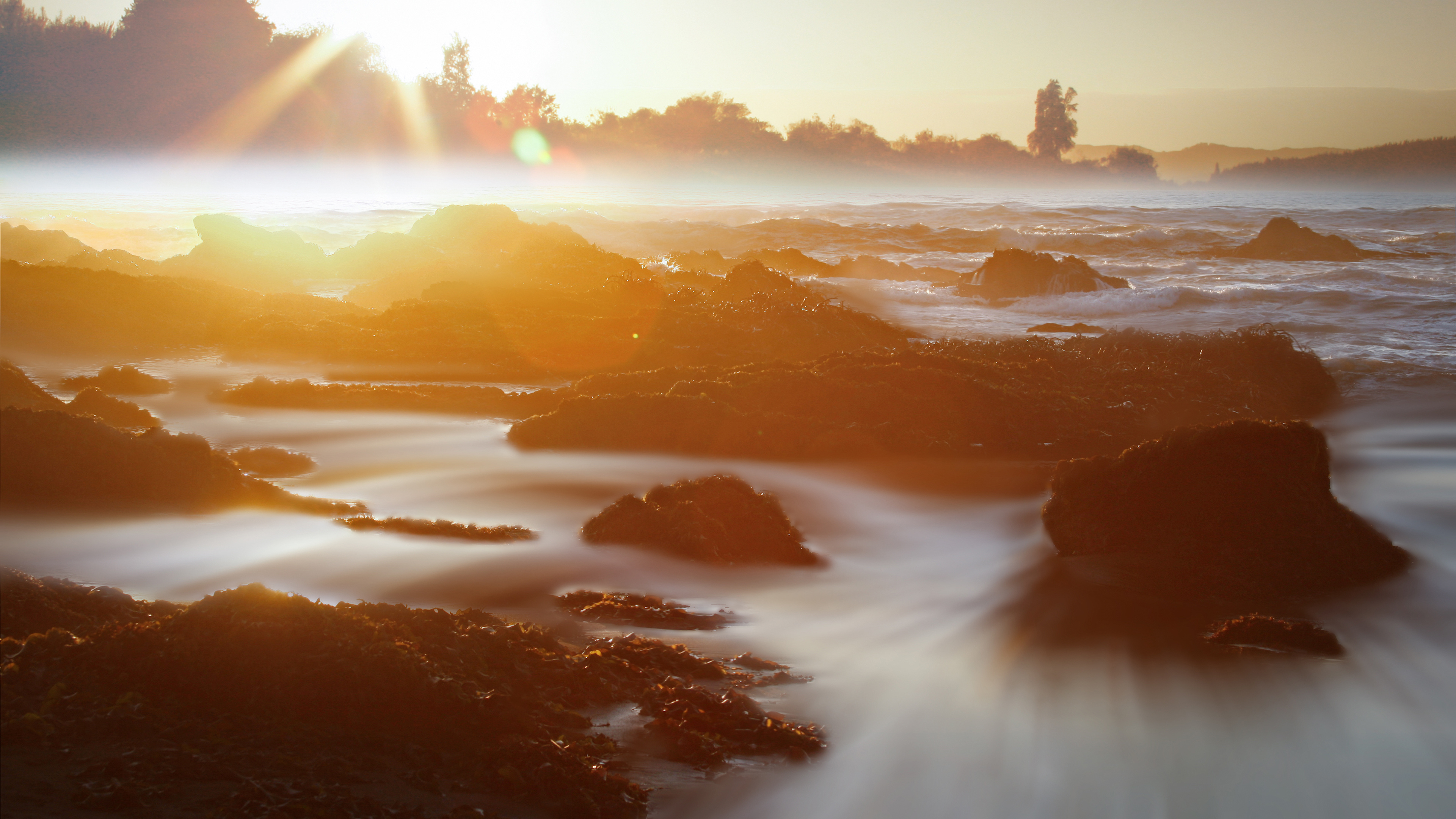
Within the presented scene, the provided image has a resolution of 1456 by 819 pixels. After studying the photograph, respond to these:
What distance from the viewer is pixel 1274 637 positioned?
4.47 metres

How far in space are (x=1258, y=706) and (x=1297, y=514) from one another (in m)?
1.64

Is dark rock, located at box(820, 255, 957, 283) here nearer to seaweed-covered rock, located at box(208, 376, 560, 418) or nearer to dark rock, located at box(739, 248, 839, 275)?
dark rock, located at box(739, 248, 839, 275)

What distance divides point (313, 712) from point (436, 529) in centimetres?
274

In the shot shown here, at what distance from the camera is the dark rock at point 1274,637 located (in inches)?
175

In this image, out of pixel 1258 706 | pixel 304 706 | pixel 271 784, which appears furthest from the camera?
pixel 1258 706

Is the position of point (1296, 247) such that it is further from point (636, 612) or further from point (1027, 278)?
point (636, 612)

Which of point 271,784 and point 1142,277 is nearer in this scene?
point 271,784

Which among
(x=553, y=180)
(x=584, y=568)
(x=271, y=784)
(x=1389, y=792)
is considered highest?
(x=553, y=180)

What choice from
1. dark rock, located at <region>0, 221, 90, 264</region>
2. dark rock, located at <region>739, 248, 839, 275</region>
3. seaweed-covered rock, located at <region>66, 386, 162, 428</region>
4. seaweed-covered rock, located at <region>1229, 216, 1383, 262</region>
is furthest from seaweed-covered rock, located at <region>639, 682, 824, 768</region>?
seaweed-covered rock, located at <region>1229, 216, 1383, 262</region>

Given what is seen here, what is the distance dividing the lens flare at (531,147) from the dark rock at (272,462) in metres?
55.6

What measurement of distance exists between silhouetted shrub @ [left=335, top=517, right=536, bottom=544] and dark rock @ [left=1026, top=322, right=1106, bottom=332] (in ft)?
38.2

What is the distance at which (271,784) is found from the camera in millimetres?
2369

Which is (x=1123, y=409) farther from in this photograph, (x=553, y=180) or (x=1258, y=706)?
(x=553, y=180)

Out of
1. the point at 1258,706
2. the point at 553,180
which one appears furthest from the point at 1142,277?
the point at 553,180
